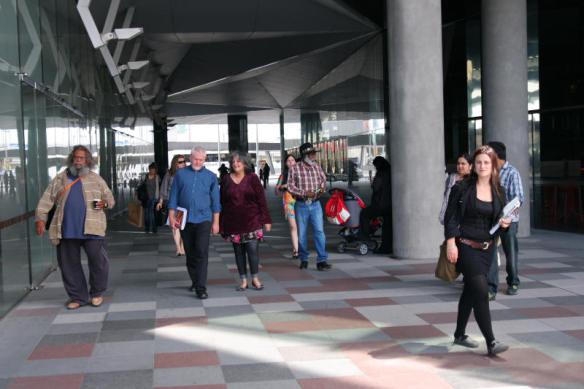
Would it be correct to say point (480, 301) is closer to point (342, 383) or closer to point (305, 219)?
Result: point (342, 383)

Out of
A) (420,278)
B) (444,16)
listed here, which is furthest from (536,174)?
(420,278)

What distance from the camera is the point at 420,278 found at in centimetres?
1016

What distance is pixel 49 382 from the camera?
5.62 m

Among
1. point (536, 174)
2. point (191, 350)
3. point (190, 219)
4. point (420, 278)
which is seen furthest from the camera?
point (536, 174)

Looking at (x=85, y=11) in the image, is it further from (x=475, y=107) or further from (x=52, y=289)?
(x=475, y=107)

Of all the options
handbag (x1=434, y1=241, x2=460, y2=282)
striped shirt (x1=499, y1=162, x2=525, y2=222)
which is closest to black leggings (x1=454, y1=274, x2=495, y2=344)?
handbag (x1=434, y1=241, x2=460, y2=282)

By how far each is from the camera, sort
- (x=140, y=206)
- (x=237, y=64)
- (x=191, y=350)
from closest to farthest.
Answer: (x=191, y=350) → (x=140, y=206) → (x=237, y=64)

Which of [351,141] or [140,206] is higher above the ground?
[351,141]

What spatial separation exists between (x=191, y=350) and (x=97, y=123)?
14112 mm

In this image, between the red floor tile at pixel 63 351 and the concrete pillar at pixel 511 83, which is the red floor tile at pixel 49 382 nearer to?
the red floor tile at pixel 63 351

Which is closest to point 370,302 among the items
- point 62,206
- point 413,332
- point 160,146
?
point 413,332

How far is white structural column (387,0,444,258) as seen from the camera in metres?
12.0

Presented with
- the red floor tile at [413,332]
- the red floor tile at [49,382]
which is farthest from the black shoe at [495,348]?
the red floor tile at [49,382]

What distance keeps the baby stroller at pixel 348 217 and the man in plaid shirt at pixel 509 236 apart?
4.16 metres
